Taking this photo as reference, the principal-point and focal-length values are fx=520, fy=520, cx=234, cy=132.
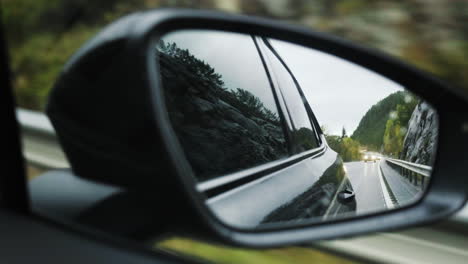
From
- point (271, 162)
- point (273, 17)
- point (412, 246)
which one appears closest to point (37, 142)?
point (271, 162)

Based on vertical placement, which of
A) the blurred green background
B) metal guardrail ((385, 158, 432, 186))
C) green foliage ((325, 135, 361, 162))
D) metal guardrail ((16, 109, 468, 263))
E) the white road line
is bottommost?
metal guardrail ((16, 109, 468, 263))

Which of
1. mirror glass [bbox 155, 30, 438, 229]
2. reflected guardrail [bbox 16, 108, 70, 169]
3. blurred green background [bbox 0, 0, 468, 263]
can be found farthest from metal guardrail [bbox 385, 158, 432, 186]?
reflected guardrail [bbox 16, 108, 70, 169]

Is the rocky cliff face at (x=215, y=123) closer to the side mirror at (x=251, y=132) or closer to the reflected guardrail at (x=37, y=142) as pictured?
the side mirror at (x=251, y=132)

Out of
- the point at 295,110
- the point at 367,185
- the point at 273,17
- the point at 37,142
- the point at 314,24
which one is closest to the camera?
the point at 37,142

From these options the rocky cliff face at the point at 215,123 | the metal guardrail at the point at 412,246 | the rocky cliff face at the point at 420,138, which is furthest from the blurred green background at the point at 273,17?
the rocky cliff face at the point at 420,138

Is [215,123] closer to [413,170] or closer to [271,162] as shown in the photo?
[271,162]

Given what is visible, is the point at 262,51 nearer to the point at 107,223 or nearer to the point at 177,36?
the point at 177,36

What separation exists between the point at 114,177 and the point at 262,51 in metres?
1.00

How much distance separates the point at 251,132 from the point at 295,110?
0.86 ft

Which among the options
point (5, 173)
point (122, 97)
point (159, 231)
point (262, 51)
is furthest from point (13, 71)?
point (262, 51)

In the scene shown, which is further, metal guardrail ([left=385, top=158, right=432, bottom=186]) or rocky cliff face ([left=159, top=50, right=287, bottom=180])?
metal guardrail ([left=385, top=158, right=432, bottom=186])

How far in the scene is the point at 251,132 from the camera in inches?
78.0

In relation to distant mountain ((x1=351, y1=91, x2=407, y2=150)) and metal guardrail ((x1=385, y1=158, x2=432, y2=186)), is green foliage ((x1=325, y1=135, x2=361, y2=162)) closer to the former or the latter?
distant mountain ((x1=351, y1=91, x2=407, y2=150))

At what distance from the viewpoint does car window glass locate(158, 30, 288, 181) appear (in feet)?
5.57
